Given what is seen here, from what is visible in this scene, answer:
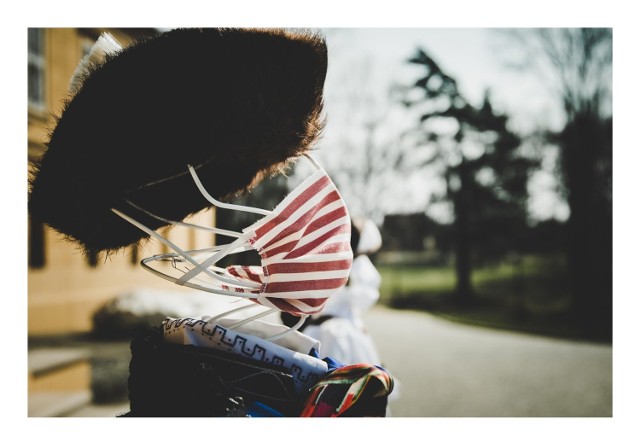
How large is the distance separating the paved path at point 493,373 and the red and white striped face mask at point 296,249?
4196 mm

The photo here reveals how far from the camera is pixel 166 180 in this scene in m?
1.24

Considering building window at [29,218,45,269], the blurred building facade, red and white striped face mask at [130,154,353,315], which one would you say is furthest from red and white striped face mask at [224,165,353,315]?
building window at [29,218,45,269]

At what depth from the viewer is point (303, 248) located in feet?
4.13

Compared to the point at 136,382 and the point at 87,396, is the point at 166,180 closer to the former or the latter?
the point at 136,382

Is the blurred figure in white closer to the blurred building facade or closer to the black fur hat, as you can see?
the blurred building facade

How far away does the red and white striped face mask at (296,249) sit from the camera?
1229mm

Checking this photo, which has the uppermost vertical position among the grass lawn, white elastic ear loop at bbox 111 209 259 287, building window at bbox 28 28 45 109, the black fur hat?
building window at bbox 28 28 45 109

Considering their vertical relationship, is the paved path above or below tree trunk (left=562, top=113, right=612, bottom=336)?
below

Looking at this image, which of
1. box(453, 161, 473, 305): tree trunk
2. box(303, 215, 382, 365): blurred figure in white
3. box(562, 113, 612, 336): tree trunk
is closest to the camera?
box(303, 215, 382, 365): blurred figure in white

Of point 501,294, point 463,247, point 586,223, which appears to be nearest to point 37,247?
point 586,223

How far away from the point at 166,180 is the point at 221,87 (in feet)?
0.85

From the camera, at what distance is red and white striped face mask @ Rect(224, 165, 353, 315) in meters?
1.24

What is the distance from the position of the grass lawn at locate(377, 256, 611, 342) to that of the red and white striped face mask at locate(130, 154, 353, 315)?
7840 millimetres
